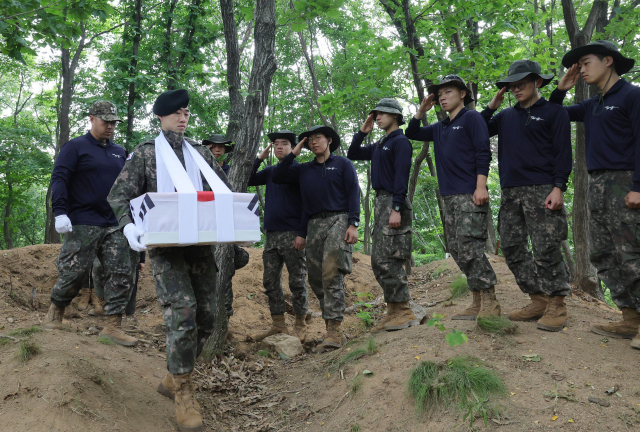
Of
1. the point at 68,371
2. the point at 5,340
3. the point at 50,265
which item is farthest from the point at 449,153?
the point at 50,265

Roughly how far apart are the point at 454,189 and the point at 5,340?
15.3ft

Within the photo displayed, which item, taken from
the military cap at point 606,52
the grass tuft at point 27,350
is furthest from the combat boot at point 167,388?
the military cap at point 606,52

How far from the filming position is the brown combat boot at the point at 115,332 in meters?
5.08

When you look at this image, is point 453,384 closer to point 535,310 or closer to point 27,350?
point 535,310

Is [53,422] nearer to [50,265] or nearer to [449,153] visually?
[449,153]

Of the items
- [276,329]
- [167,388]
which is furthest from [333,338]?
[167,388]

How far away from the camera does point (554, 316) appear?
4348mm

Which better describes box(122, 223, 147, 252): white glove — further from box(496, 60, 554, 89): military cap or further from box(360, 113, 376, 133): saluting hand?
box(496, 60, 554, 89): military cap

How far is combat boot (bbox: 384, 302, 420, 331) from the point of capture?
197 inches

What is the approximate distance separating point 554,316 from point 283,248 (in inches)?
133

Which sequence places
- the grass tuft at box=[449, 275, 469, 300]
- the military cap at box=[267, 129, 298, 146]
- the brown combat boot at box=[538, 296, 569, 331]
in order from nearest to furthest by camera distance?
1. the brown combat boot at box=[538, 296, 569, 331]
2. the military cap at box=[267, 129, 298, 146]
3. the grass tuft at box=[449, 275, 469, 300]

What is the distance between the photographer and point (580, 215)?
21.8 feet

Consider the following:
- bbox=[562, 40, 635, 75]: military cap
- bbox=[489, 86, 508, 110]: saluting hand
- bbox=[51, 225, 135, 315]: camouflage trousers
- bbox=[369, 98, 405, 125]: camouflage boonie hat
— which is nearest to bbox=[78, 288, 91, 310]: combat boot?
bbox=[51, 225, 135, 315]: camouflage trousers

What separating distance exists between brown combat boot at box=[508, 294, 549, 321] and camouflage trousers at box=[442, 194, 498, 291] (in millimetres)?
478
